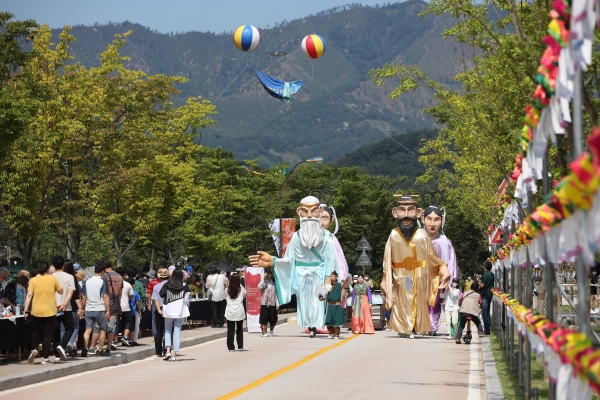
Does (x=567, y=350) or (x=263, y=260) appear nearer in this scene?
(x=567, y=350)

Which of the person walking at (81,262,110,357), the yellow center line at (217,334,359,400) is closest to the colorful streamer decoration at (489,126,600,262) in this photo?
the yellow center line at (217,334,359,400)

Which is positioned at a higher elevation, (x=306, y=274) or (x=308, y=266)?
(x=308, y=266)

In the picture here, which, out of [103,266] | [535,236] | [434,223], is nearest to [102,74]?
[434,223]

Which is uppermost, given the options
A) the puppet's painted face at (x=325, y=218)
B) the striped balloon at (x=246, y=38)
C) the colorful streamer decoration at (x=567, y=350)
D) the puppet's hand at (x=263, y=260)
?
the striped balloon at (x=246, y=38)

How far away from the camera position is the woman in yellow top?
17797 millimetres

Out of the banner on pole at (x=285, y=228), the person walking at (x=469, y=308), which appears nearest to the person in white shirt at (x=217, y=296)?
the person walking at (x=469, y=308)

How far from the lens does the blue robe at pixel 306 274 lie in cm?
2912

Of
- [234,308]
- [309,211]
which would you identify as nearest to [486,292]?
[309,211]

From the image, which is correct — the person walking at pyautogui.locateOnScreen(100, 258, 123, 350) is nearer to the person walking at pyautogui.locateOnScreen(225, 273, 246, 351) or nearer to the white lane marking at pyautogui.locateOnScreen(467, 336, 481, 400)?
the person walking at pyautogui.locateOnScreen(225, 273, 246, 351)

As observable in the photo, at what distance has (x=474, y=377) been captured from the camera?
1759 cm

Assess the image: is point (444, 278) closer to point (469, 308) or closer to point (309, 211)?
point (469, 308)

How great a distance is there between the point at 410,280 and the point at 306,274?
2.88 m

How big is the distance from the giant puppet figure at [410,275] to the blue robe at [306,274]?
5.46 ft

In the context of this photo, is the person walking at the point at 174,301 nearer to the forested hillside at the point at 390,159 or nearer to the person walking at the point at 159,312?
the person walking at the point at 159,312
